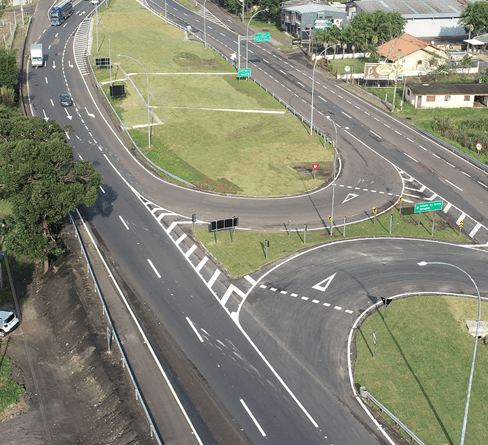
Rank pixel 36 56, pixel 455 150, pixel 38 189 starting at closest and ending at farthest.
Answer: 1. pixel 38 189
2. pixel 455 150
3. pixel 36 56

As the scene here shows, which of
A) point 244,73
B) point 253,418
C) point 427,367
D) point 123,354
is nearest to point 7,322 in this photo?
point 123,354

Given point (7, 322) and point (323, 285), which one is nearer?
point (7, 322)

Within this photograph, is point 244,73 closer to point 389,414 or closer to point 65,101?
point 65,101

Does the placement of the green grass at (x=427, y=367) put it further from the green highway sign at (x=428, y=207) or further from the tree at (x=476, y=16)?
the tree at (x=476, y=16)

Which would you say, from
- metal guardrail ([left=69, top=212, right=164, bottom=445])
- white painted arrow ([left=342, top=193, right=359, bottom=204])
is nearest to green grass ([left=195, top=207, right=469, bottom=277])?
white painted arrow ([left=342, top=193, right=359, bottom=204])

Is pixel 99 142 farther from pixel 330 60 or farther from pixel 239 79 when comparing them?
pixel 330 60

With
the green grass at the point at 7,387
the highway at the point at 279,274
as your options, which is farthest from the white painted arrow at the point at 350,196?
the green grass at the point at 7,387

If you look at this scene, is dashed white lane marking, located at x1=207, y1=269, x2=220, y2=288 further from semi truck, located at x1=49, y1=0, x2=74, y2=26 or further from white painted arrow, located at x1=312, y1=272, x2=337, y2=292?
semi truck, located at x1=49, y1=0, x2=74, y2=26
